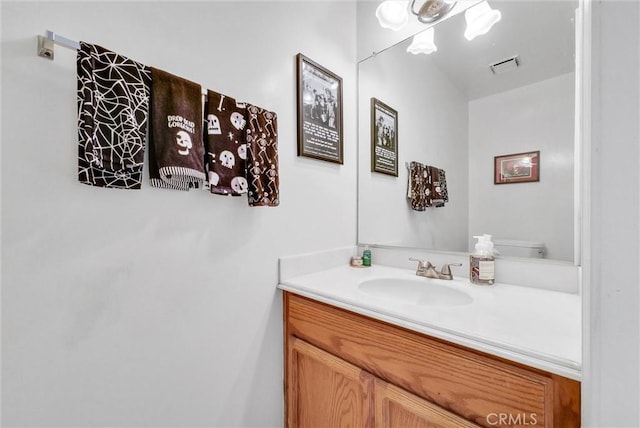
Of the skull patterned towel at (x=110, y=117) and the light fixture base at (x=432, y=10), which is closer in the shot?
the skull patterned towel at (x=110, y=117)

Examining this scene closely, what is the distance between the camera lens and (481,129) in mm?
1206

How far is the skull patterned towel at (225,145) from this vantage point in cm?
88

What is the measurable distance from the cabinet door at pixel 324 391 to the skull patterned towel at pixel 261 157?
605 millimetres

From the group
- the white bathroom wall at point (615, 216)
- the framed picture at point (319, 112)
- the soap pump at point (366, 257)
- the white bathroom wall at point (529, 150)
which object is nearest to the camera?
the white bathroom wall at point (615, 216)

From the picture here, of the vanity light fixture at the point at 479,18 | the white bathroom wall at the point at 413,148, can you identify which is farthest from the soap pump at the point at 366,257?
the vanity light fixture at the point at 479,18

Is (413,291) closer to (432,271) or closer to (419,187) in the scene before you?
(432,271)

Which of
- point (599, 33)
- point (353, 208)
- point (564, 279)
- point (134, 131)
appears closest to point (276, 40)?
point (134, 131)

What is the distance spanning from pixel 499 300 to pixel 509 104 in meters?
0.81

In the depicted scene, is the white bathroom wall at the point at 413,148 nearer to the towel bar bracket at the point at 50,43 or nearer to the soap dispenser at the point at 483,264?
the soap dispenser at the point at 483,264

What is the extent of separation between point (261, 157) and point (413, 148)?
32.7 inches

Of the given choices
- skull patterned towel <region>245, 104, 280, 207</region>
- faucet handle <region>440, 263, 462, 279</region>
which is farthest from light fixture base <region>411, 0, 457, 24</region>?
faucet handle <region>440, 263, 462, 279</region>

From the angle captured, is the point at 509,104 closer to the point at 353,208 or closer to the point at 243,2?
the point at 353,208

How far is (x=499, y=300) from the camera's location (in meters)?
0.90

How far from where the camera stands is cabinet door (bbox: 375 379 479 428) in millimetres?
691
